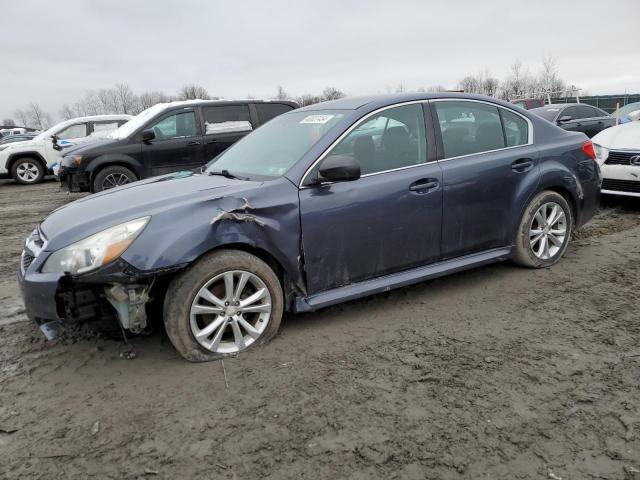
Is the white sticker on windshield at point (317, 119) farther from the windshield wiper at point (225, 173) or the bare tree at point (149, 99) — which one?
the bare tree at point (149, 99)

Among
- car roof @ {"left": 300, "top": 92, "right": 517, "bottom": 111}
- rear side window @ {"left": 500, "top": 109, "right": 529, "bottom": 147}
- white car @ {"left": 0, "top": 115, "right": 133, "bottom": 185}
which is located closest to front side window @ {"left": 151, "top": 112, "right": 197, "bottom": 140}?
white car @ {"left": 0, "top": 115, "right": 133, "bottom": 185}

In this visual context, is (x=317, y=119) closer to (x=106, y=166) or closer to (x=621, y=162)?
(x=621, y=162)

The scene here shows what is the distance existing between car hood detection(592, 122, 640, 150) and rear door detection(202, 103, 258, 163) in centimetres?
583

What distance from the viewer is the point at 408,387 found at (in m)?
2.89

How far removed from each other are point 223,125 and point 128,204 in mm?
6238

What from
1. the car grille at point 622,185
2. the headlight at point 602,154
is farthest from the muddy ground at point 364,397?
the headlight at point 602,154

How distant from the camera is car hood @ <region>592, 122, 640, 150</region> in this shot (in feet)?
22.6

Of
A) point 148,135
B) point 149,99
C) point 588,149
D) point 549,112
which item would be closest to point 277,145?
point 588,149

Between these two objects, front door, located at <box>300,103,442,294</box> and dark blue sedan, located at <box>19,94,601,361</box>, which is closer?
dark blue sedan, located at <box>19,94,601,361</box>

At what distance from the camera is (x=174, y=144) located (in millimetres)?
8930

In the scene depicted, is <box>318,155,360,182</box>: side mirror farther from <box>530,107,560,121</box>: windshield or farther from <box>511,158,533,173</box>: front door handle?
<box>530,107,560,121</box>: windshield

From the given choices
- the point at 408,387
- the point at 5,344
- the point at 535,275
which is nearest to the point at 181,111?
the point at 5,344

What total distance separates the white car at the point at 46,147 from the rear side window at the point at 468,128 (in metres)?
11.0

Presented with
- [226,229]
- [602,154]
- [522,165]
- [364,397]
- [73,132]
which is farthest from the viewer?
[73,132]
